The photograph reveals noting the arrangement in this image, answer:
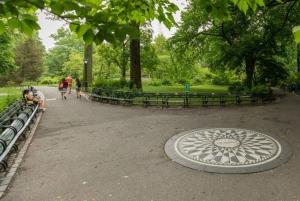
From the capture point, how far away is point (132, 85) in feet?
56.5

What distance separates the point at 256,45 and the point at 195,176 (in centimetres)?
1612

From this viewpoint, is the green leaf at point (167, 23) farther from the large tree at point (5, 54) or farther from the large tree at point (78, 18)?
the large tree at point (5, 54)

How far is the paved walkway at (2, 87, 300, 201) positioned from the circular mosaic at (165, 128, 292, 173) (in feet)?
0.93

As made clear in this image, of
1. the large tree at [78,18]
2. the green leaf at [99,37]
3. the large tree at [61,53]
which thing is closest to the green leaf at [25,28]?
the large tree at [78,18]

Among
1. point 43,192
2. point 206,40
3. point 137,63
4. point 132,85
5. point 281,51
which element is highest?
point 206,40

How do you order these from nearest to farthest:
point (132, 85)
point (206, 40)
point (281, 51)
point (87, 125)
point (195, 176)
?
point (195, 176), point (87, 125), point (132, 85), point (281, 51), point (206, 40)

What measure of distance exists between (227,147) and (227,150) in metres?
0.26

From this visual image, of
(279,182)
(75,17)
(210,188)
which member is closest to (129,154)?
(210,188)

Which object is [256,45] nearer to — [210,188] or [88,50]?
[88,50]

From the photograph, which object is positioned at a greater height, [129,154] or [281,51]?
[281,51]

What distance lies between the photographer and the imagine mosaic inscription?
224 inches

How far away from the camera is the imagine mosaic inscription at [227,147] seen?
5691mm

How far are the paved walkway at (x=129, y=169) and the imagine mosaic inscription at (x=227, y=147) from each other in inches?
20.7

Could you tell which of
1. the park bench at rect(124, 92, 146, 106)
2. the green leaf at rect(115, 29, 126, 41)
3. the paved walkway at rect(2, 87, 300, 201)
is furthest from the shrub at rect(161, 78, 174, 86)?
the green leaf at rect(115, 29, 126, 41)
